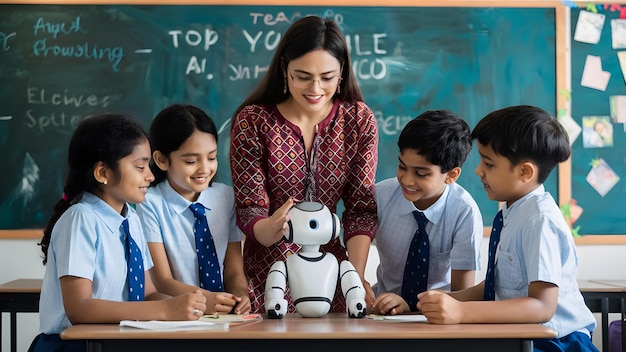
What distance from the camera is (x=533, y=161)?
1938 mm

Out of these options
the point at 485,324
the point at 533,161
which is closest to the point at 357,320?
the point at 485,324

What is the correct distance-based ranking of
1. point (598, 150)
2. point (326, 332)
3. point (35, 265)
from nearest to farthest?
point (326, 332), point (35, 265), point (598, 150)

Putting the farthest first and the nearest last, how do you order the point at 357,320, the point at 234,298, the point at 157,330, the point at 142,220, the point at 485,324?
the point at 142,220 → the point at 234,298 → the point at 357,320 → the point at 485,324 → the point at 157,330

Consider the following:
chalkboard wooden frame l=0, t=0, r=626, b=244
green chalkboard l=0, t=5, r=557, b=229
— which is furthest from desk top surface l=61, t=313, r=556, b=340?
chalkboard wooden frame l=0, t=0, r=626, b=244

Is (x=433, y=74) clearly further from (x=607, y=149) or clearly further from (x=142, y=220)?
(x=142, y=220)

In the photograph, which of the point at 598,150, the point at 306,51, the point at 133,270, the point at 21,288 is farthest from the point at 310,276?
the point at 598,150

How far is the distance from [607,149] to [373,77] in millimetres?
1257

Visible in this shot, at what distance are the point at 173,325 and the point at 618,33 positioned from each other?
330 cm

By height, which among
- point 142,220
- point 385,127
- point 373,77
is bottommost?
point 142,220

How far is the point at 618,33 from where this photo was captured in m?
4.12

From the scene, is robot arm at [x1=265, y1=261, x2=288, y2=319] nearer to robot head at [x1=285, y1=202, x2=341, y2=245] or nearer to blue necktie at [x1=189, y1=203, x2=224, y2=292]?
robot head at [x1=285, y1=202, x2=341, y2=245]

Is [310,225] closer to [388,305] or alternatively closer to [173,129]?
[388,305]

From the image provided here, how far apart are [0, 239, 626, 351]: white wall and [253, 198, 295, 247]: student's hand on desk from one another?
2.15 meters

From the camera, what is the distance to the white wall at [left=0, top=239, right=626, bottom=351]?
3980 mm
